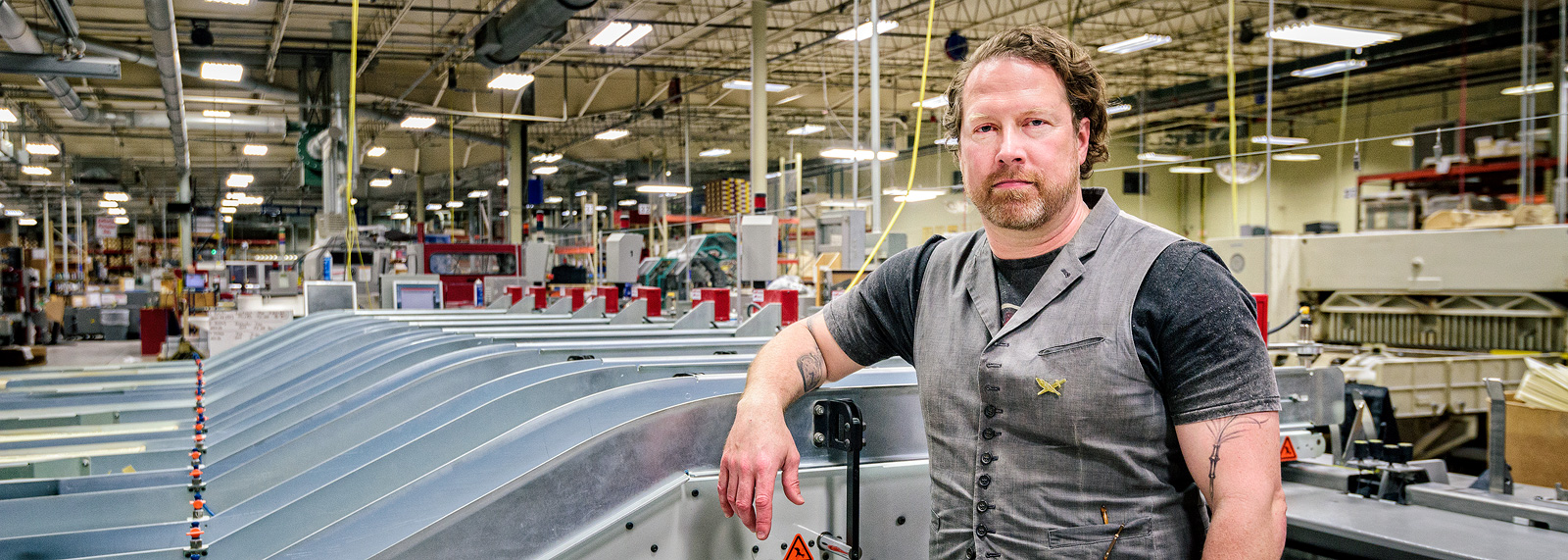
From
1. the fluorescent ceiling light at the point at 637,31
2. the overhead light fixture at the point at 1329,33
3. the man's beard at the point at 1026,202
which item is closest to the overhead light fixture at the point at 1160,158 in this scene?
the overhead light fixture at the point at 1329,33

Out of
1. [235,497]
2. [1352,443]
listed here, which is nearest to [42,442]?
[235,497]

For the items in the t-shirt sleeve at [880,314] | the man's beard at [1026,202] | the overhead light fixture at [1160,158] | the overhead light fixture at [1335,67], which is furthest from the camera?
the overhead light fixture at [1335,67]

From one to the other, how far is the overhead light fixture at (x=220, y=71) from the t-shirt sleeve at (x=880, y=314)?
11333 millimetres

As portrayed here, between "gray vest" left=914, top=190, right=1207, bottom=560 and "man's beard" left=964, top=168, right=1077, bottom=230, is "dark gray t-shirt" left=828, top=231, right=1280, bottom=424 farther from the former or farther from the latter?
"man's beard" left=964, top=168, right=1077, bottom=230

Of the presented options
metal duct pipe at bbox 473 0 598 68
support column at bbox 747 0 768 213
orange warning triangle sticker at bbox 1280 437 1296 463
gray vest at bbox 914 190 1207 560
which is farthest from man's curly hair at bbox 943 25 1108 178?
support column at bbox 747 0 768 213

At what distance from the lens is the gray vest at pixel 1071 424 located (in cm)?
113

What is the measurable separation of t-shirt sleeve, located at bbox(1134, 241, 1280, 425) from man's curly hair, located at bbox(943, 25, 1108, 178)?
26 centimetres

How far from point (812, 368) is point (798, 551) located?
0.42 m

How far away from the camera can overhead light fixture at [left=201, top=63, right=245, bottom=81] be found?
34.8 ft

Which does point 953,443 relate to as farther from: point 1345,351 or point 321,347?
point 321,347

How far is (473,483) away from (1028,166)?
46.7 inches

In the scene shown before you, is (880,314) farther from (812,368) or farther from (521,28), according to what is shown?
(521,28)

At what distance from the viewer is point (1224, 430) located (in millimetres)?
1078

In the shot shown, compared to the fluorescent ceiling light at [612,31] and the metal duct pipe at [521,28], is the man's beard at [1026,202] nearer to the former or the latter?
the metal duct pipe at [521,28]
